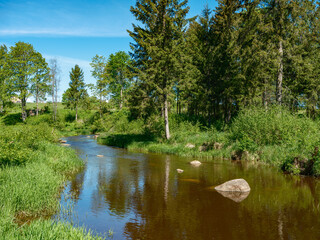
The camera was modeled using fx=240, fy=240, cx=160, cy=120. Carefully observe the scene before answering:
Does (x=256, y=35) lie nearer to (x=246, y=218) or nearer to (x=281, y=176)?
(x=281, y=176)

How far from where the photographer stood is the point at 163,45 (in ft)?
84.0

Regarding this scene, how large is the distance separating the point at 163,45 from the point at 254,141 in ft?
44.8

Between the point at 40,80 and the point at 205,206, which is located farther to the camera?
the point at 40,80

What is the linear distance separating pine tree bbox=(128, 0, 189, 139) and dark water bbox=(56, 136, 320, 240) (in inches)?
458

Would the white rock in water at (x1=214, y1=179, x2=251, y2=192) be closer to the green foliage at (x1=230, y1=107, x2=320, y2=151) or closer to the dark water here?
the dark water

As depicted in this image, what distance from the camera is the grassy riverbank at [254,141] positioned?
1430 centimetres

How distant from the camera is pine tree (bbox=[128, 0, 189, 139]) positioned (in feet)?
78.7

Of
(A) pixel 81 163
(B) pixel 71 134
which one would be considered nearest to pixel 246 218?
(A) pixel 81 163

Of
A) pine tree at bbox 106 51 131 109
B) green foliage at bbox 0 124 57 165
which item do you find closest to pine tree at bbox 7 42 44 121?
pine tree at bbox 106 51 131 109

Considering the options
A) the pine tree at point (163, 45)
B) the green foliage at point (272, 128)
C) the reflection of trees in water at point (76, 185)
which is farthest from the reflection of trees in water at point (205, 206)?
the pine tree at point (163, 45)

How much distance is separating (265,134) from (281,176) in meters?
5.37

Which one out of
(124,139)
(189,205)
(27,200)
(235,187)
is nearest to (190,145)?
(124,139)

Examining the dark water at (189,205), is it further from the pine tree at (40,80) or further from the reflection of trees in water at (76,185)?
the pine tree at (40,80)

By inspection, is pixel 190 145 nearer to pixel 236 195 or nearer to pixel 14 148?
pixel 236 195
